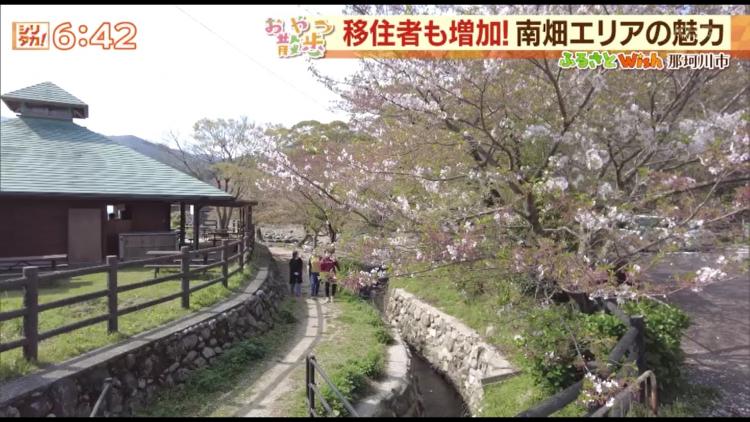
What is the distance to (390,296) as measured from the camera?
15.3 metres

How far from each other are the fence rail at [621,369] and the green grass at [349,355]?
2.79 m

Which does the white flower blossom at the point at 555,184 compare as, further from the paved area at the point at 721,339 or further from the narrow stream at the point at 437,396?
the narrow stream at the point at 437,396

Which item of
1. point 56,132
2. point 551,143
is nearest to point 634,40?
point 551,143

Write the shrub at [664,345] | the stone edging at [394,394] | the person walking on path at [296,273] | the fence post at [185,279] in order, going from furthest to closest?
the person walking on path at [296,273] < the fence post at [185,279] < the stone edging at [394,394] < the shrub at [664,345]

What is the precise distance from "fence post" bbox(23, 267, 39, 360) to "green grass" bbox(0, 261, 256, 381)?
107 millimetres

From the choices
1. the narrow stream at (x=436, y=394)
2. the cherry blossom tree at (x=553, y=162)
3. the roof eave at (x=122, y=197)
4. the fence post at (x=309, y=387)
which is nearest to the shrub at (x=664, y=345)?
the cherry blossom tree at (x=553, y=162)

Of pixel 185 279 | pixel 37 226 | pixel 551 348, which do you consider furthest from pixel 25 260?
pixel 551 348

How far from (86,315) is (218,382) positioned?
258 cm

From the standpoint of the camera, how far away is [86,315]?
277 inches

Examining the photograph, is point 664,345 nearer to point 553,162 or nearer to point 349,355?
point 553,162

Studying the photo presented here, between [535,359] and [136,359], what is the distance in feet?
16.6

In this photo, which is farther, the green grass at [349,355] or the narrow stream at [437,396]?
the narrow stream at [437,396]

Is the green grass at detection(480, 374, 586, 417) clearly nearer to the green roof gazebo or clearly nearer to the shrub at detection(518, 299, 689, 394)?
the shrub at detection(518, 299, 689, 394)

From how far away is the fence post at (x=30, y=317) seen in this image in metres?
4.99
